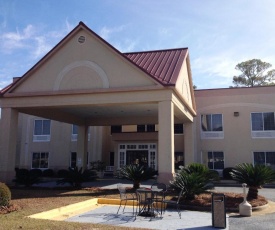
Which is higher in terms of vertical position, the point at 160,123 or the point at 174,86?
the point at 174,86

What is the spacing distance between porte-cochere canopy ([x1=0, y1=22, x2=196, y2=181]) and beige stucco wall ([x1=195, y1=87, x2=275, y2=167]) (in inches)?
369

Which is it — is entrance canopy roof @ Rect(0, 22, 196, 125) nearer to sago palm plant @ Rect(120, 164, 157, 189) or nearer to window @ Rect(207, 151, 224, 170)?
sago palm plant @ Rect(120, 164, 157, 189)

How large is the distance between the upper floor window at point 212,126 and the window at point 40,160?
17.1 meters

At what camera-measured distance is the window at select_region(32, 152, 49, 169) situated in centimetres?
3519

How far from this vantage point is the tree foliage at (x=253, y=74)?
4947 centimetres

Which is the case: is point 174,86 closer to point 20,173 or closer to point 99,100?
point 99,100

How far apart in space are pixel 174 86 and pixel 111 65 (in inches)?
158

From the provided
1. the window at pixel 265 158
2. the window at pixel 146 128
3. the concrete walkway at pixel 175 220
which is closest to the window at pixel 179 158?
the window at pixel 146 128

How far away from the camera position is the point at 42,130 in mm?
35688


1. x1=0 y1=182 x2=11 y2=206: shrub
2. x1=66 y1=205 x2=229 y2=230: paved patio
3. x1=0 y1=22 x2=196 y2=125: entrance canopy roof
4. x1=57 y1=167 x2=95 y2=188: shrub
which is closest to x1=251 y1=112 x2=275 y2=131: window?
x1=0 y1=22 x2=196 y2=125: entrance canopy roof

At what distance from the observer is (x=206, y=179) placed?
13.9 meters

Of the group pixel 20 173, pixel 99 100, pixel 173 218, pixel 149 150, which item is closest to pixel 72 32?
pixel 99 100

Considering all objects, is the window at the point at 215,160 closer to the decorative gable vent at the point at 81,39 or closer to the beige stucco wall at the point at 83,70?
the beige stucco wall at the point at 83,70

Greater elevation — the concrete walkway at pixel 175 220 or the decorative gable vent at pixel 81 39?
the decorative gable vent at pixel 81 39
